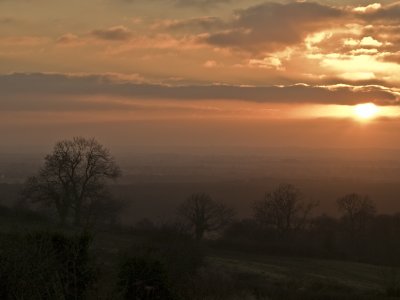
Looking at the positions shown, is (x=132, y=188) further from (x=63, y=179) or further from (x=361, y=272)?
(x=361, y=272)

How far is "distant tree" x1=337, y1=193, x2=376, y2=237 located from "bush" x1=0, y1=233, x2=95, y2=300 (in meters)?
54.3

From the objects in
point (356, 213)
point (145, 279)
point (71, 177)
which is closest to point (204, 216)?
point (71, 177)

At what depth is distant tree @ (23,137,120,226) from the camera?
55.6m

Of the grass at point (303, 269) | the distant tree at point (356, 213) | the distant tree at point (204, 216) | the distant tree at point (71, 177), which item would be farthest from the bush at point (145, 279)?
the distant tree at point (356, 213)

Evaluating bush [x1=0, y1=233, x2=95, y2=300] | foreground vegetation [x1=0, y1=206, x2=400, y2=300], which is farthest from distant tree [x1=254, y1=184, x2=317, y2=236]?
bush [x1=0, y1=233, x2=95, y2=300]

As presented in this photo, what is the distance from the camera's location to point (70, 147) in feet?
188

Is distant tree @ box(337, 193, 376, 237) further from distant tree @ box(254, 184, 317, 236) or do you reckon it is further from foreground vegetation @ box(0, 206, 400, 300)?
foreground vegetation @ box(0, 206, 400, 300)

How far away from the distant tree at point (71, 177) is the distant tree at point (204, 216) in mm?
11971

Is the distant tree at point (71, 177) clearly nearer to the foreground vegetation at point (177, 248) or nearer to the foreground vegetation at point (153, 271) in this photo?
the foreground vegetation at point (177, 248)

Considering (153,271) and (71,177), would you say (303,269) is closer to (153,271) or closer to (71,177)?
(71,177)

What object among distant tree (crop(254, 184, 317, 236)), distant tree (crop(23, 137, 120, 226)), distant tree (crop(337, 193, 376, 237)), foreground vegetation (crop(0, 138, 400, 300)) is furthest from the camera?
distant tree (crop(337, 193, 376, 237))

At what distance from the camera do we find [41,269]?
1550 centimetres

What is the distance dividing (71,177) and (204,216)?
17553 mm

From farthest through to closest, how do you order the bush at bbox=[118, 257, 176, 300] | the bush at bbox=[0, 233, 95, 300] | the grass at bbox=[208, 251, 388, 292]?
the grass at bbox=[208, 251, 388, 292] → the bush at bbox=[118, 257, 176, 300] → the bush at bbox=[0, 233, 95, 300]
